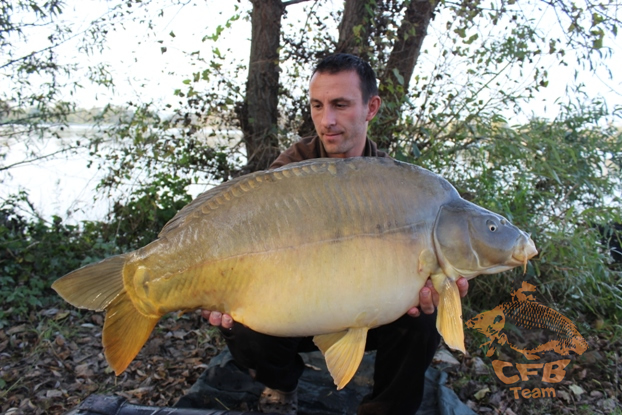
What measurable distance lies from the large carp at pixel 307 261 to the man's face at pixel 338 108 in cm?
64

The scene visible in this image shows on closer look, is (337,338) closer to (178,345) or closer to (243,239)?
(243,239)

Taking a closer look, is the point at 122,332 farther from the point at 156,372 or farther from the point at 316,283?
the point at 156,372

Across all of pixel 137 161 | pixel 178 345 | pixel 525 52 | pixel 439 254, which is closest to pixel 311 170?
pixel 439 254

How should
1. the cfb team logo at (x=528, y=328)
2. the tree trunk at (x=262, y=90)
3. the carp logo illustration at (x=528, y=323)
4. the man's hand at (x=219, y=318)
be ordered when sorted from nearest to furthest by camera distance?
the man's hand at (x=219, y=318) → the cfb team logo at (x=528, y=328) → the carp logo illustration at (x=528, y=323) → the tree trunk at (x=262, y=90)

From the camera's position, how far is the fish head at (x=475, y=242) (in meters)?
1.34

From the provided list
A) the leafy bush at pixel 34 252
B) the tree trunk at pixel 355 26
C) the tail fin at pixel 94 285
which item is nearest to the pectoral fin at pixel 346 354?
the tail fin at pixel 94 285

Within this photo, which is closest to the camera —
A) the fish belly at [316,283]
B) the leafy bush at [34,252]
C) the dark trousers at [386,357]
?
the fish belly at [316,283]

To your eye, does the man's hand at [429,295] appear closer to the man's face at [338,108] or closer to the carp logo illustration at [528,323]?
the man's face at [338,108]

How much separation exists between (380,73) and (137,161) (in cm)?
178

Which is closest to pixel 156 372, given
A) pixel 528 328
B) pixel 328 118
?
pixel 328 118

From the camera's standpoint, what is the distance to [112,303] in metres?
1.34

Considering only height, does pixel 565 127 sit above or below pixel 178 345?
above

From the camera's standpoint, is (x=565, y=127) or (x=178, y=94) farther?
(x=178, y=94)

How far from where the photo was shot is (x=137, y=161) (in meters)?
3.54
